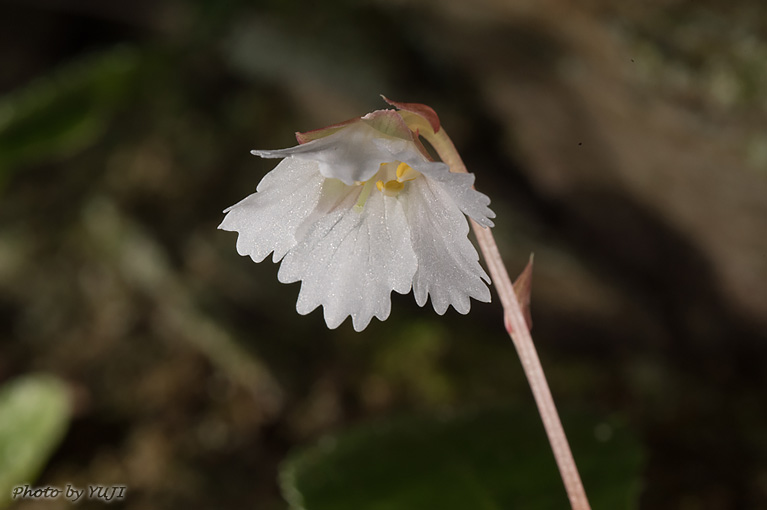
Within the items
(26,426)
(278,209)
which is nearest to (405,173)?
(278,209)

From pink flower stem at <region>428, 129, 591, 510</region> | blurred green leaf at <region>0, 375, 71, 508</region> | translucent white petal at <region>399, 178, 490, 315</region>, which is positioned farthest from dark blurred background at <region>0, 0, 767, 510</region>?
translucent white petal at <region>399, 178, 490, 315</region>

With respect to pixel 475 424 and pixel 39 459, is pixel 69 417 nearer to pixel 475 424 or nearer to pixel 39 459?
pixel 39 459

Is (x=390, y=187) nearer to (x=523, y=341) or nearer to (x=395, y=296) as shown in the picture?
(x=523, y=341)

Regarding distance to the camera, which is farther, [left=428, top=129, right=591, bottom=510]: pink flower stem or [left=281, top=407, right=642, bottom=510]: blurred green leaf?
[left=281, top=407, right=642, bottom=510]: blurred green leaf

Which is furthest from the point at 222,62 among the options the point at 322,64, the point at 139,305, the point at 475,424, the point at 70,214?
the point at 475,424

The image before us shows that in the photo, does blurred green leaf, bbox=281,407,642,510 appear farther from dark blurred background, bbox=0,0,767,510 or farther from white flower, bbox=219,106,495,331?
white flower, bbox=219,106,495,331

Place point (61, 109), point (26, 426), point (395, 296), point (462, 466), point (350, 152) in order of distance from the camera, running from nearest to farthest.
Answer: point (350, 152) < point (462, 466) < point (26, 426) < point (61, 109) < point (395, 296)

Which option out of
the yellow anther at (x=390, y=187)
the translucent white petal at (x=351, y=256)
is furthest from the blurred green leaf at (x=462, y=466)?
the yellow anther at (x=390, y=187)

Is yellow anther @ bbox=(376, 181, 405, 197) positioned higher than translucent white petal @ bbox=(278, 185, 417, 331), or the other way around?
yellow anther @ bbox=(376, 181, 405, 197)
